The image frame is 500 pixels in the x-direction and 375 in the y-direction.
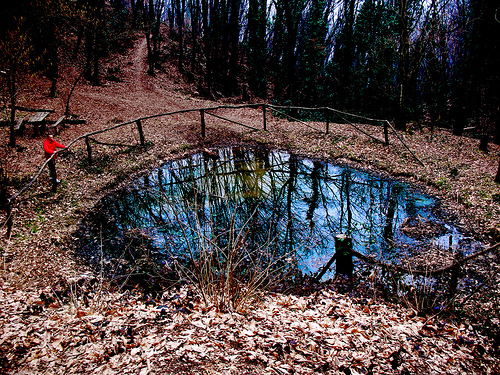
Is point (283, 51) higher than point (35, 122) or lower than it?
higher

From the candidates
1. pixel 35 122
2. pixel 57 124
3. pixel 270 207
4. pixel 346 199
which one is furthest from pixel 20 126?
pixel 346 199

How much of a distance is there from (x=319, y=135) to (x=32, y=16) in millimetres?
14367

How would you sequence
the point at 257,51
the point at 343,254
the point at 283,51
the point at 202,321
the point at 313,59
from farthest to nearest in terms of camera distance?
the point at 283,51
the point at 257,51
the point at 313,59
the point at 343,254
the point at 202,321

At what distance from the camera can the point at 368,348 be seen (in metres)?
3.60

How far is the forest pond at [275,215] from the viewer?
269 inches

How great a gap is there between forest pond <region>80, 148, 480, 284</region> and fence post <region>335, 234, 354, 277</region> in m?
0.39

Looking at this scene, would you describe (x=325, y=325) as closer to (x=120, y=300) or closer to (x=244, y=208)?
(x=120, y=300)

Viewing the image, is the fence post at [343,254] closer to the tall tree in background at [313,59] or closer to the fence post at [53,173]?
the fence post at [53,173]

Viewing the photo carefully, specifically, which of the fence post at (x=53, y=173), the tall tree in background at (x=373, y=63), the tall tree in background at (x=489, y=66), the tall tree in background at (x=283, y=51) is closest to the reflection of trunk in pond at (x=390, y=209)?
the tall tree in background at (x=489, y=66)

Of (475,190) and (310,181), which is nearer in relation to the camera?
(475,190)

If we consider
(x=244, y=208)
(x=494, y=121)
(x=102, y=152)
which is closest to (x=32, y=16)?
(x=102, y=152)

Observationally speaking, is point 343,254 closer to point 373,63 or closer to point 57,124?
point 57,124

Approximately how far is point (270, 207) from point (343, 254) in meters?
3.43

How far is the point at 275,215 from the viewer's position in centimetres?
821
